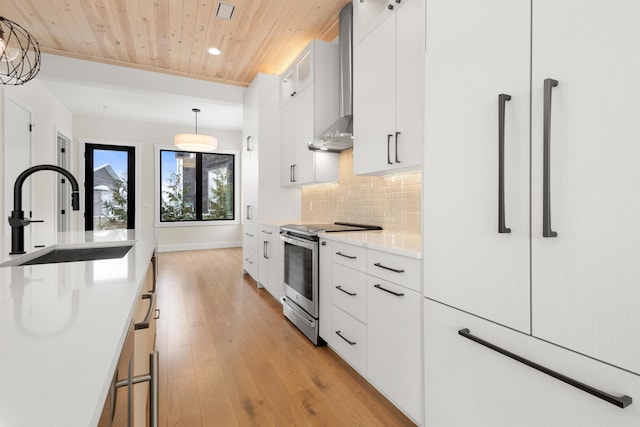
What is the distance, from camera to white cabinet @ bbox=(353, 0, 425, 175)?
192 centimetres

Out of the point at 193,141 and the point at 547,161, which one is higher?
the point at 193,141

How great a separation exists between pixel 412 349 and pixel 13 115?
191 inches

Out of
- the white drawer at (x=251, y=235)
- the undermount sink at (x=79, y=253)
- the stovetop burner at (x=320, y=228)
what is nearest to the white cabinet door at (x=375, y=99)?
the stovetop burner at (x=320, y=228)

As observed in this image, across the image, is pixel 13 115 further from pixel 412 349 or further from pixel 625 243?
pixel 625 243

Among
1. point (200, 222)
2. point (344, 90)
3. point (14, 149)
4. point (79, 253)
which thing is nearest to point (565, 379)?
point (79, 253)

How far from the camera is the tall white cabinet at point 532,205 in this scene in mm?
818

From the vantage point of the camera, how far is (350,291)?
80.9 inches

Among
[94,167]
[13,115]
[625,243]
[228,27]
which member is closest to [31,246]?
[625,243]

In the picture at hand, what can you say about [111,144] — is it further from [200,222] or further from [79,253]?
[79,253]

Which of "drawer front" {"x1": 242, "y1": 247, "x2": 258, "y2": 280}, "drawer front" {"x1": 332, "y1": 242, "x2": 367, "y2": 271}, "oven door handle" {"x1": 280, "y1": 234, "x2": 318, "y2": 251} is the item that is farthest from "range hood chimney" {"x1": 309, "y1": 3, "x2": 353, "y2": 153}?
"drawer front" {"x1": 242, "y1": 247, "x2": 258, "y2": 280}

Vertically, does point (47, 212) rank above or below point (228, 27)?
below

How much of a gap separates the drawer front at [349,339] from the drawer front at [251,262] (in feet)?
6.76

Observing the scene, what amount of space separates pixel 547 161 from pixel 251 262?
153 inches

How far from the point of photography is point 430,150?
140 centimetres
